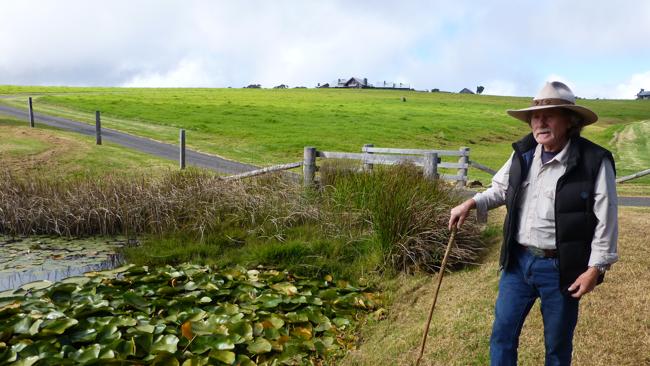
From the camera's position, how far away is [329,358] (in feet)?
15.7

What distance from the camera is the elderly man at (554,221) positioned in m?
2.86

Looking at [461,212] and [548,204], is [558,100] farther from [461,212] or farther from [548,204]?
[461,212]

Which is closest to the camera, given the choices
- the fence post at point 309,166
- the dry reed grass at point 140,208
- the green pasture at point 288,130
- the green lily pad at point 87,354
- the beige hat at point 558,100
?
the beige hat at point 558,100

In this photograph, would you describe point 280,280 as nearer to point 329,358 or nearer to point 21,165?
point 329,358

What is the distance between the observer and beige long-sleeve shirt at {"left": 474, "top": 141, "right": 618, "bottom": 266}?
281 centimetres

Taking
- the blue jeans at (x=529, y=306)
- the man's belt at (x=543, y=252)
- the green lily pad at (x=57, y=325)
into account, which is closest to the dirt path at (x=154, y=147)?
the green lily pad at (x=57, y=325)

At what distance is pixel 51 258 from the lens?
7.41 meters

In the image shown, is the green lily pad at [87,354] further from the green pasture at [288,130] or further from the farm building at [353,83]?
the farm building at [353,83]

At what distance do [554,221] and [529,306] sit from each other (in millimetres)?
601

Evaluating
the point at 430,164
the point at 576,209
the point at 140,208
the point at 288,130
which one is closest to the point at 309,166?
the point at 430,164

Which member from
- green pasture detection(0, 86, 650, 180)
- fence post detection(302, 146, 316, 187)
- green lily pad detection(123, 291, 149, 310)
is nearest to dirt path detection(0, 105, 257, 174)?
green pasture detection(0, 86, 650, 180)

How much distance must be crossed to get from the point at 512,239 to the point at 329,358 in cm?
232

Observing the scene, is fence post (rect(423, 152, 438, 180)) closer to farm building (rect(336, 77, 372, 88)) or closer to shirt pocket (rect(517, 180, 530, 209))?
shirt pocket (rect(517, 180, 530, 209))

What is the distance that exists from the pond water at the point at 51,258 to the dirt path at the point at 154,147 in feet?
23.6
